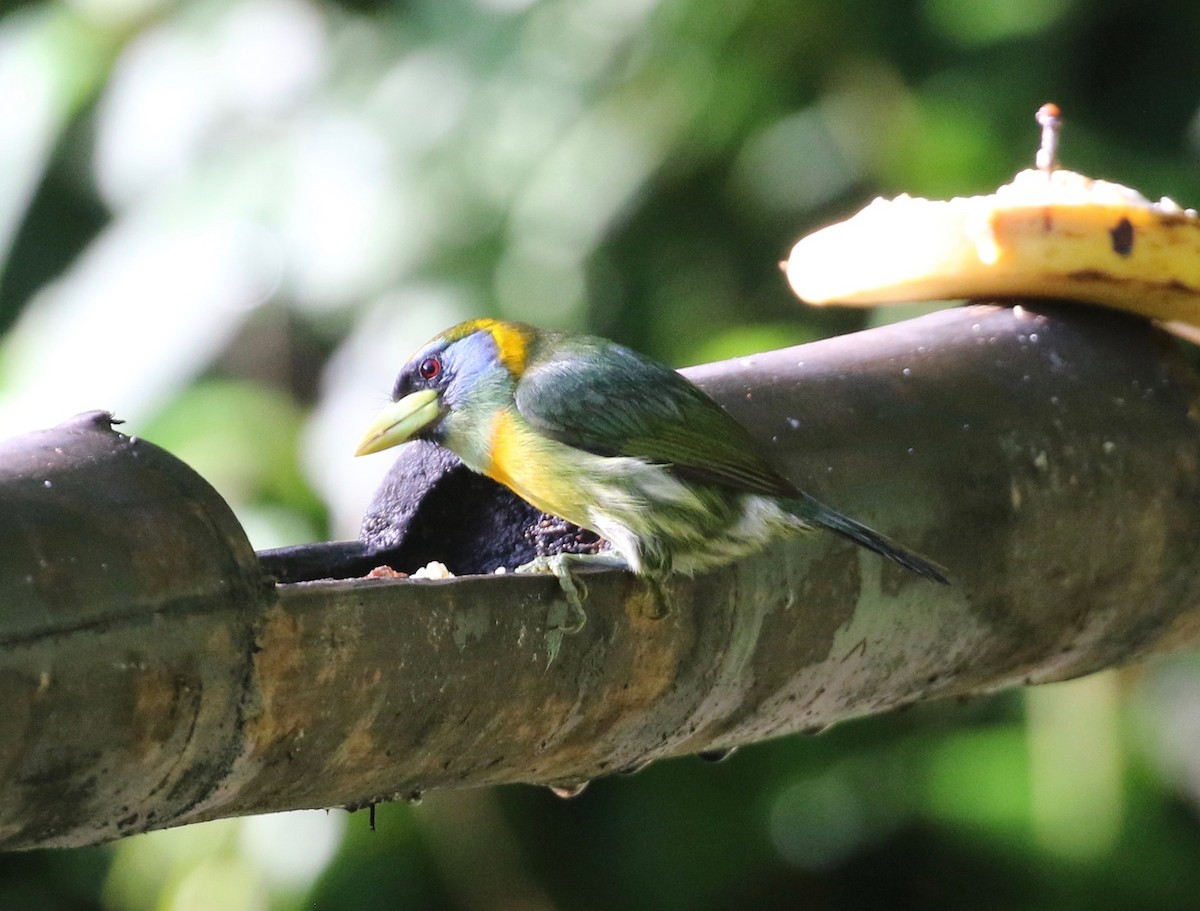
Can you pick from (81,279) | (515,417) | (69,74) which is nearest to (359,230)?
(81,279)

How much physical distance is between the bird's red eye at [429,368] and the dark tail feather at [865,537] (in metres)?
0.67

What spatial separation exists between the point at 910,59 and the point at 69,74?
225cm

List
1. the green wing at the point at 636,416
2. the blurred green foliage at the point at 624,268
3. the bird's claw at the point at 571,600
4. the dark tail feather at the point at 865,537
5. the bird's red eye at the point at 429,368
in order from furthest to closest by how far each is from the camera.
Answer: the blurred green foliage at the point at 624,268, the bird's red eye at the point at 429,368, the green wing at the point at 636,416, the dark tail feather at the point at 865,537, the bird's claw at the point at 571,600

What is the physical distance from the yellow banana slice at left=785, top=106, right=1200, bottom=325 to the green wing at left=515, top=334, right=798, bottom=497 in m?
0.32

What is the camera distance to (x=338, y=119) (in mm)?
4383

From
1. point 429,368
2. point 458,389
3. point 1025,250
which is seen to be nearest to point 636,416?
point 458,389

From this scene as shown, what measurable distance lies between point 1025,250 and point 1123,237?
5.0 inches

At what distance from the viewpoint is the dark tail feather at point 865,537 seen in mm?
1903

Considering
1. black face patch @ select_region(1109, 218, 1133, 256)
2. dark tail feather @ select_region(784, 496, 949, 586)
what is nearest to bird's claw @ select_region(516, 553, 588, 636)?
dark tail feather @ select_region(784, 496, 949, 586)

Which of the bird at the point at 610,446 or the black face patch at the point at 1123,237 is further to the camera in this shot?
the black face patch at the point at 1123,237

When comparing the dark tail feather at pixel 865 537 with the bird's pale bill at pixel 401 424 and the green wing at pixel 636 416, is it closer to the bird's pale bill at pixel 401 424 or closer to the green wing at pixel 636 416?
the green wing at pixel 636 416

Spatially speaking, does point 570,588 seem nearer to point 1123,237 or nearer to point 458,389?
point 458,389

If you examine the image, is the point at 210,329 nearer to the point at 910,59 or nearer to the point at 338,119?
the point at 338,119

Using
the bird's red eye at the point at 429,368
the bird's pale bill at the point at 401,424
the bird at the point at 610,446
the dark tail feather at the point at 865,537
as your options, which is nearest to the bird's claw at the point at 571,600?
the bird at the point at 610,446
